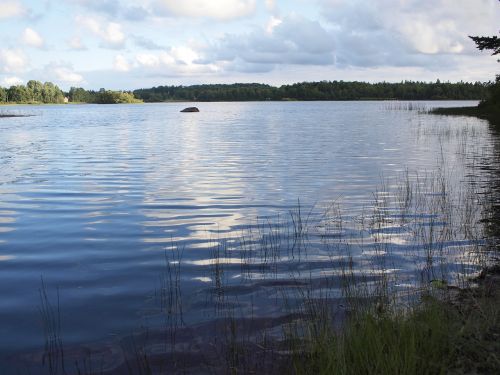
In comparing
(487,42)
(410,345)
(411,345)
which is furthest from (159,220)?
(487,42)

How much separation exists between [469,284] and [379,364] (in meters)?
4.92

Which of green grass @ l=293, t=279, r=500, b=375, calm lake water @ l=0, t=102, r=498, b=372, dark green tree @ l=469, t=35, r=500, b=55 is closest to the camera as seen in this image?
green grass @ l=293, t=279, r=500, b=375

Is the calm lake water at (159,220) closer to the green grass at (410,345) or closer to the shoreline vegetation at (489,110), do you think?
the green grass at (410,345)

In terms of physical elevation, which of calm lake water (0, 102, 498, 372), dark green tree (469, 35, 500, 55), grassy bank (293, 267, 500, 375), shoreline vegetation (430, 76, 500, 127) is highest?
dark green tree (469, 35, 500, 55)

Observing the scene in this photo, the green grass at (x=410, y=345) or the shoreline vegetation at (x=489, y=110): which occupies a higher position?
the shoreline vegetation at (x=489, y=110)

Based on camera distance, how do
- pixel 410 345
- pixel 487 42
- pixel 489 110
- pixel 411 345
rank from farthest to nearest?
pixel 489 110, pixel 487 42, pixel 410 345, pixel 411 345

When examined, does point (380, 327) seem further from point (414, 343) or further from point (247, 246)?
point (247, 246)

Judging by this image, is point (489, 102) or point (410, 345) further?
point (489, 102)

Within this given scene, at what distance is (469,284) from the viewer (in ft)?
31.3

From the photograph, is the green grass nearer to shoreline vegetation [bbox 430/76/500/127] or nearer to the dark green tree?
the dark green tree

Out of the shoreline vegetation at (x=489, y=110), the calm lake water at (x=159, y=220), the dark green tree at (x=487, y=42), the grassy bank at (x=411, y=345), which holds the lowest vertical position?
the calm lake water at (x=159, y=220)

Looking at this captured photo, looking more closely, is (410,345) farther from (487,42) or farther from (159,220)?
(487,42)

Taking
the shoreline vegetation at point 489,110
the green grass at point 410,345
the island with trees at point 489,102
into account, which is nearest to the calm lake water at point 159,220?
the green grass at point 410,345

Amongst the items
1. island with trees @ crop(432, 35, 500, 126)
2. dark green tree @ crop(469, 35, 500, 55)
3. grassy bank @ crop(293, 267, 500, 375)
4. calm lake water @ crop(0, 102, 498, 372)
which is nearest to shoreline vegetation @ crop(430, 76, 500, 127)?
island with trees @ crop(432, 35, 500, 126)
